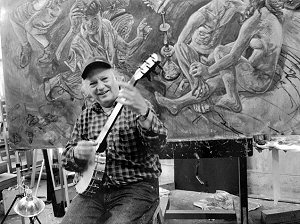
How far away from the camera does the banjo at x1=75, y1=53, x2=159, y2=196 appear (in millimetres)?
1864

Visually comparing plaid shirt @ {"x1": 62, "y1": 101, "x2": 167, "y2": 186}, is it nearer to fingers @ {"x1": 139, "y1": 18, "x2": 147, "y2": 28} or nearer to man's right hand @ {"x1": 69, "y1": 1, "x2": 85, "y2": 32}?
fingers @ {"x1": 139, "y1": 18, "x2": 147, "y2": 28}

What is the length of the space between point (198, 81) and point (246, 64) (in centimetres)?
33

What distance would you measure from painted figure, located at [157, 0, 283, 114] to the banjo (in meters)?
0.58

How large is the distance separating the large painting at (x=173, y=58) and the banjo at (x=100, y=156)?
0.56 metres

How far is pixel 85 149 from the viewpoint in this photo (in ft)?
6.45

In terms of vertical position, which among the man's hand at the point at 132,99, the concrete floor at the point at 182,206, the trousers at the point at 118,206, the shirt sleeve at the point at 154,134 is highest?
the man's hand at the point at 132,99

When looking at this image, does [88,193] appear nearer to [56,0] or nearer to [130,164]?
[130,164]

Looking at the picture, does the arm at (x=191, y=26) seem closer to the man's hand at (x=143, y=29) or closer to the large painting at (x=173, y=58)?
the large painting at (x=173, y=58)

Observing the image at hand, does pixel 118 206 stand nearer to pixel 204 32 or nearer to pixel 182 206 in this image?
pixel 204 32

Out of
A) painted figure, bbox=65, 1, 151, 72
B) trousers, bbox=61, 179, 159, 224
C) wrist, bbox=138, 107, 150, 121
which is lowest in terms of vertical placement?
trousers, bbox=61, 179, 159, 224

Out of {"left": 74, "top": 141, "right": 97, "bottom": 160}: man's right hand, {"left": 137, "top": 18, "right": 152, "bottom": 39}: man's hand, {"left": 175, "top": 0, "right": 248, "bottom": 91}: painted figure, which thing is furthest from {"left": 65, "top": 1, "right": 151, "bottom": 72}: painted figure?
{"left": 74, "top": 141, "right": 97, "bottom": 160}: man's right hand

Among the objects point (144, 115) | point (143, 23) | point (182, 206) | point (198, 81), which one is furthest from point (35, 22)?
point (182, 206)


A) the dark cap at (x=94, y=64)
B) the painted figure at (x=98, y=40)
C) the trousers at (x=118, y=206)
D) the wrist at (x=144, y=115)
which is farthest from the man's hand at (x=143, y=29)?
the trousers at (x=118, y=206)

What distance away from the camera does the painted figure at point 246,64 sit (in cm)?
221
